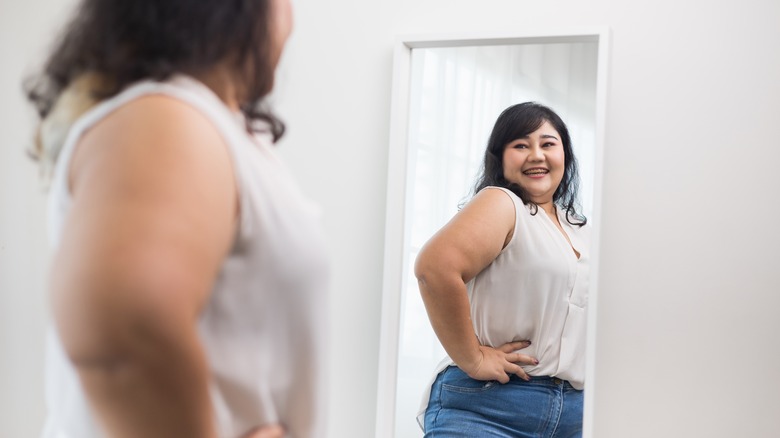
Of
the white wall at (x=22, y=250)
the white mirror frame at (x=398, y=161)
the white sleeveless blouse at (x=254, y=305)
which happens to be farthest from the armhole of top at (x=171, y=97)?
the white wall at (x=22, y=250)

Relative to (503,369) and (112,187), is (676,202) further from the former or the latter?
(112,187)

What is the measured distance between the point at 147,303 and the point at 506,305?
1191mm

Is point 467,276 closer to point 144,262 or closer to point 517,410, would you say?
Result: point 517,410

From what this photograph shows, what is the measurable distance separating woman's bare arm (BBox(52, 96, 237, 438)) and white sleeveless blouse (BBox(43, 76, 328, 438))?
2 cm

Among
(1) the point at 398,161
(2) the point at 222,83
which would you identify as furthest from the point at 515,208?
(2) the point at 222,83

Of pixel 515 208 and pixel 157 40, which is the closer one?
pixel 157 40

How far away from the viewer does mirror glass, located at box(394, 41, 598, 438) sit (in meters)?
1.62

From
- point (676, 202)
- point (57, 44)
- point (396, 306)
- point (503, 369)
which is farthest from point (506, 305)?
point (57, 44)

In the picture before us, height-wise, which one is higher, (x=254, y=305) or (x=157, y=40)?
(x=157, y=40)

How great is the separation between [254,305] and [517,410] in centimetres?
110

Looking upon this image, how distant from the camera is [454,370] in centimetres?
160

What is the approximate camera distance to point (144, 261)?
1.47 feet

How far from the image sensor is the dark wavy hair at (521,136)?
1607 mm

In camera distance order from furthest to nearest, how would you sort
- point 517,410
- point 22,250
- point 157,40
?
point 22,250 → point 517,410 → point 157,40
